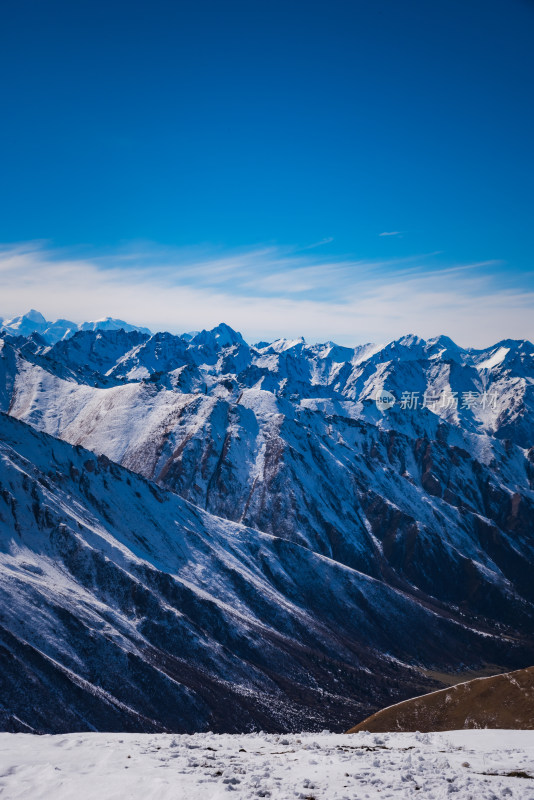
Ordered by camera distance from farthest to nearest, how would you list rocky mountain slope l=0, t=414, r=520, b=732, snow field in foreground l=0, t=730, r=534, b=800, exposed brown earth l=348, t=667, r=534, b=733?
rocky mountain slope l=0, t=414, r=520, b=732 → exposed brown earth l=348, t=667, r=534, b=733 → snow field in foreground l=0, t=730, r=534, b=800

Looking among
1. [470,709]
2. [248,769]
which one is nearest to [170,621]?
[470,709]

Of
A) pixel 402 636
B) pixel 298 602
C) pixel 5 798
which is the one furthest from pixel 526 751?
pixel 402 636

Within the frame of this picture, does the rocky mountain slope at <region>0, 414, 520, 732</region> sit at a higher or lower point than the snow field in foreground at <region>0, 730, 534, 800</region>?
lower

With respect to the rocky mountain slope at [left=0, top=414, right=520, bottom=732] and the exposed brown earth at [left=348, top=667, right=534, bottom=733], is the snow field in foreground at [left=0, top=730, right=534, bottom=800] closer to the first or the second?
the exposed brown earth at [left=348, top=667, right=534, bottom=733]

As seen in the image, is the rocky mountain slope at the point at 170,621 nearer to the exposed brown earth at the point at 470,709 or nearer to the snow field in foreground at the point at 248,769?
the exposed brown earth at the point at 470,709

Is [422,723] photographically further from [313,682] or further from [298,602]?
[298,602]

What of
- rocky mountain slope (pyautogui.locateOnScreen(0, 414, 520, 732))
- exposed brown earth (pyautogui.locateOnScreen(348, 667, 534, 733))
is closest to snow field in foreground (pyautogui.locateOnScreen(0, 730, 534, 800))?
exposed brown earth (pyautogui.locateOnScreen(348, 667, 534, 733))
